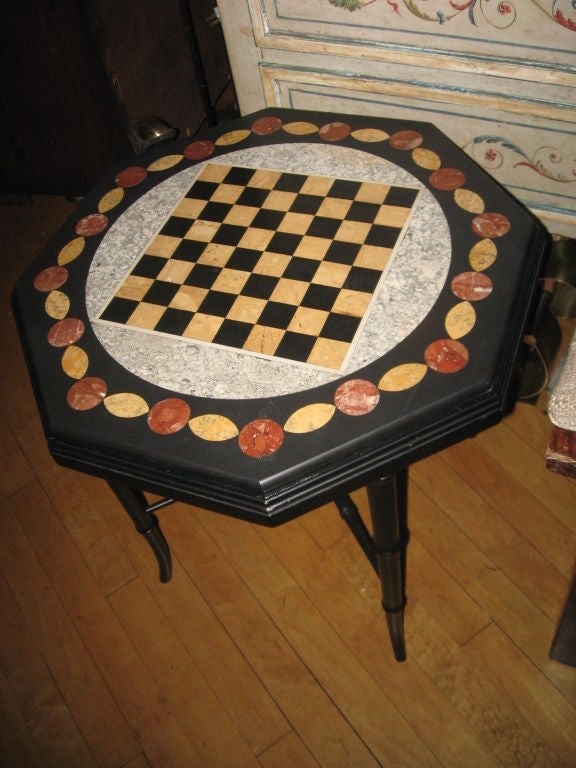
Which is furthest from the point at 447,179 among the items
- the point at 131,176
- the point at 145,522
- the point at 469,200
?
the point at 145,522

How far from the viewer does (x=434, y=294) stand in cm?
133

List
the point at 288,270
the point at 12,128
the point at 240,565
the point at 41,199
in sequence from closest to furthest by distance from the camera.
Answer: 1. the point at 288,270
2. the point at 240,565
3. the point at 12,128
4. the point at 41,199

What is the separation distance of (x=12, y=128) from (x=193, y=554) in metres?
1.89

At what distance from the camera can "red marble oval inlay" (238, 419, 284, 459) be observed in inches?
45.6

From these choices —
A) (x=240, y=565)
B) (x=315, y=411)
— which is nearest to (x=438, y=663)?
(x=240, y=565)

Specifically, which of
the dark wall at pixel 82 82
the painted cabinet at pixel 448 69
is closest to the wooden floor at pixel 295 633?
the painted cabinet at pixel 448 69

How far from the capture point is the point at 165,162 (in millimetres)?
1733

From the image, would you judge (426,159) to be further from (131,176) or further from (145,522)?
(145,522)

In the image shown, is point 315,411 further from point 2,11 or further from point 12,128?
point 12,128

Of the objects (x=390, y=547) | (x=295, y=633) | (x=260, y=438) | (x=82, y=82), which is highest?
(x=82, y=82)

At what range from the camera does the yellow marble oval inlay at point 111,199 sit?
165 centimetres

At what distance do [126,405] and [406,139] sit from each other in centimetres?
95

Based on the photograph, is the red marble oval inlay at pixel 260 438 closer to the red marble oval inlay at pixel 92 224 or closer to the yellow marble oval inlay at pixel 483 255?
the yellow marble oval inlay at pixel 483 255

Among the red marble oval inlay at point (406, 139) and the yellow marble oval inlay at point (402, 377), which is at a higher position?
the red marble oval inlay at point (406, 139)
